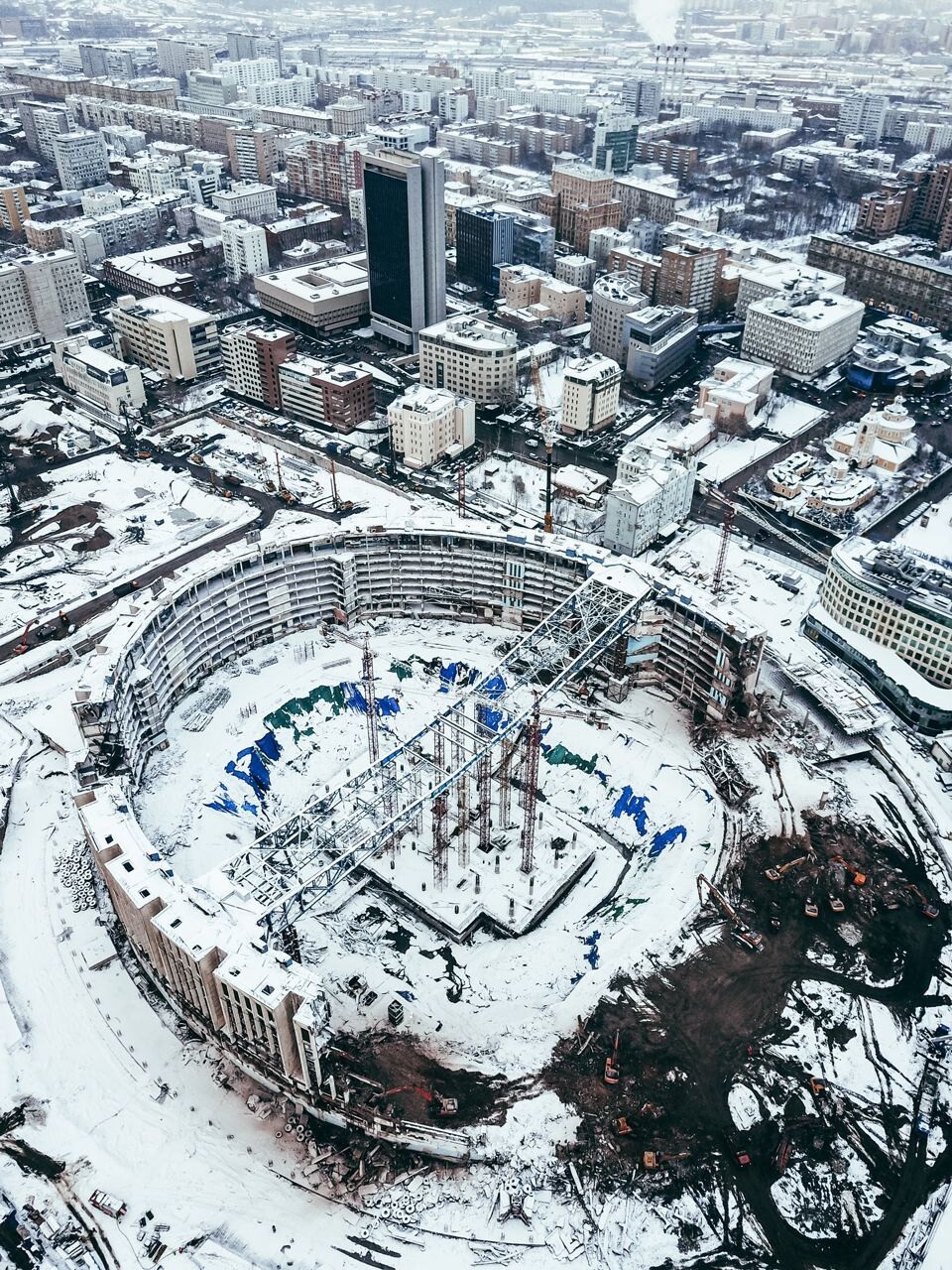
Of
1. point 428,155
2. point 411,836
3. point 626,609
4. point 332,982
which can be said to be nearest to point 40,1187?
point 332,982

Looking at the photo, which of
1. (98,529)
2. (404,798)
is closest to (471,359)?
(98,529)

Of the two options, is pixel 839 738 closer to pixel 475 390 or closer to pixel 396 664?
pixel 396 664

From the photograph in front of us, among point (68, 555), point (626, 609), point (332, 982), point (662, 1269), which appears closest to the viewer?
point (662, 1269)

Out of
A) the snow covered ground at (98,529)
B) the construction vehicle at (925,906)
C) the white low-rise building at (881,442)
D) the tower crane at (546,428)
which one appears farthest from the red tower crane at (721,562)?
the snow covered ground at (98,529)

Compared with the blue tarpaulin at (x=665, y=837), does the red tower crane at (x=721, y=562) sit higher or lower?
higher

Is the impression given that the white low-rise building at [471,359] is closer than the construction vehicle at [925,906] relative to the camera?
No

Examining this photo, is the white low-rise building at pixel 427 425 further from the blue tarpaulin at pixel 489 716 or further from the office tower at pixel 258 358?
the blue tarpaulin at pixel 489 716

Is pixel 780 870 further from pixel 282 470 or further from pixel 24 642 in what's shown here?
pixel 282 470
